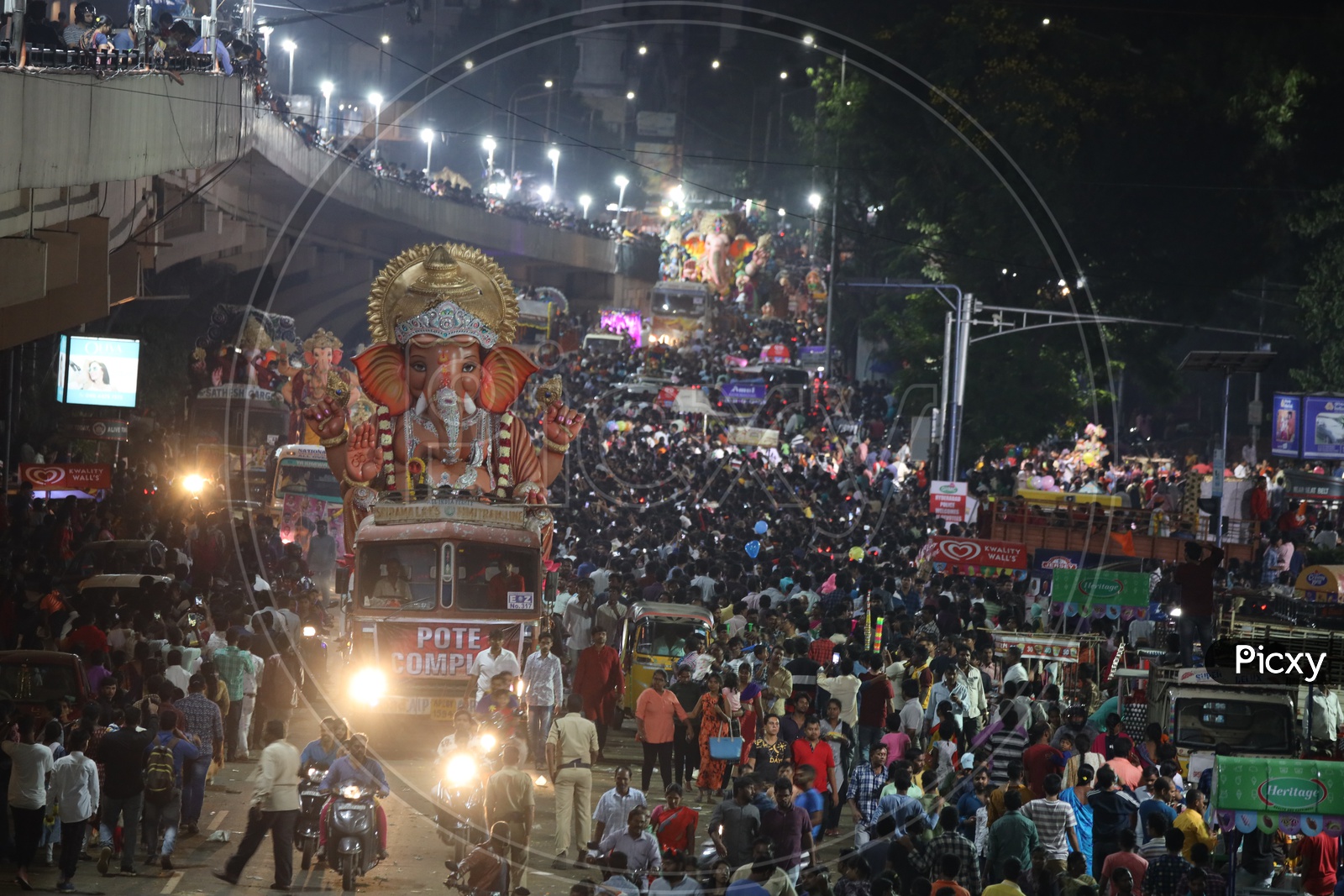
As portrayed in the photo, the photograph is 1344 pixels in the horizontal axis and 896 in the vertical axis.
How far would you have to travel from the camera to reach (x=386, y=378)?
70.8 ft

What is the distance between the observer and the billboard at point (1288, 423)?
122ft

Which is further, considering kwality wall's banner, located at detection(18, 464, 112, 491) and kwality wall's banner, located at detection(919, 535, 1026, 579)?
kwality wall's banner, located at detection(18, 464, 112, 491)

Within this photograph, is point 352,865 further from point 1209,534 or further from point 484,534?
point 1209,534

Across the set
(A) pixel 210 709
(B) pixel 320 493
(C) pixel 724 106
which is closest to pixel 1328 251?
(B) pixel 320 493

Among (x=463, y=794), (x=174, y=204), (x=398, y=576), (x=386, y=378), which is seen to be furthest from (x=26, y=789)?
(x=174, y=204)

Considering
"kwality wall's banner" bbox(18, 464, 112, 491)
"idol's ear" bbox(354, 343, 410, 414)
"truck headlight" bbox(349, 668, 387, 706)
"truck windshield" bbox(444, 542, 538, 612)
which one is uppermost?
"idol's ear" bbox(354, 343, 410, 414)

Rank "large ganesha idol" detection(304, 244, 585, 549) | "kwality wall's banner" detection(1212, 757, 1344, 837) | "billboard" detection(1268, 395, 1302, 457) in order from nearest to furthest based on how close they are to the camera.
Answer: "kwality wall's banner" detection(1212, 757, 1344, 837) → "large ganesha idol" detection(304, 244, 585, 549) → "billboard" detection(1268, 395, 1302, 457)

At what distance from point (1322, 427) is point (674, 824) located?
2823 cm

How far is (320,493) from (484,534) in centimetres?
1079

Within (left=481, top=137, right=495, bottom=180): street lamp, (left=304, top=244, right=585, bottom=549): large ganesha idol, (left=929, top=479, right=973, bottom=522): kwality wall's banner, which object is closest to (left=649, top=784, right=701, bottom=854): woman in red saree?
(left=304, top=244, right=585, bottom=549): large ganesha idol

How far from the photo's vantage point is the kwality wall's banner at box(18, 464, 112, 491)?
24.8 m

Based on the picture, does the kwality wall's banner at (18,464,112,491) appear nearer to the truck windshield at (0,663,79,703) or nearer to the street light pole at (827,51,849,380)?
the truck windshield at (0,663,79,703)

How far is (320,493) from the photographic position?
28.5 meters

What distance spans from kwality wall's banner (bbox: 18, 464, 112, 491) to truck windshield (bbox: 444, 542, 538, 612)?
9.06 m
